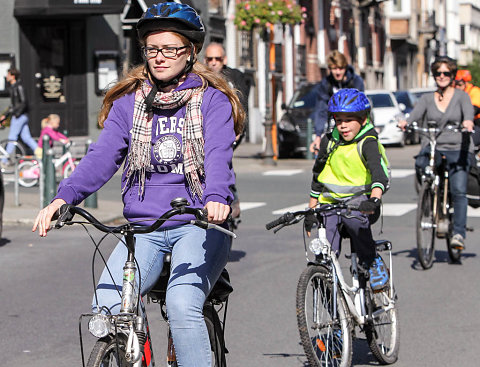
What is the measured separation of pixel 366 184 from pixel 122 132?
7.87 ft

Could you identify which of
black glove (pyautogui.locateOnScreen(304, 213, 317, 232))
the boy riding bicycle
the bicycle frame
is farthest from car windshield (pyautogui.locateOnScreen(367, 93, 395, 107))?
black glove (pyautogui.locateOnScreen(304, 213, 317, 232))

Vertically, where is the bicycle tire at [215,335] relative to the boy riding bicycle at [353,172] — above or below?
below

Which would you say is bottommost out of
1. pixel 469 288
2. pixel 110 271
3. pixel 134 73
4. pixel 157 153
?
pixel 469 288

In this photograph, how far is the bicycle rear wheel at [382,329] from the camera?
20.4 ft

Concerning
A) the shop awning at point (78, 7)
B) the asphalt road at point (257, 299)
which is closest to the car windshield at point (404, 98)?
the shop awning at point (78, 7)

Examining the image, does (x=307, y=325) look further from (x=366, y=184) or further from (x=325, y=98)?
(x=325, y=98)

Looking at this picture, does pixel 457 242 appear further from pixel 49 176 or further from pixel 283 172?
pixel 283 172

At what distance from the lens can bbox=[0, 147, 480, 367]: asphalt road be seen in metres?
6.65

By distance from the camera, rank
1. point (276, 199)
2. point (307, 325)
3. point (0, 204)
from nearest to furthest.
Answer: point (307, 325) < point (0, 204) < point (276, 199)

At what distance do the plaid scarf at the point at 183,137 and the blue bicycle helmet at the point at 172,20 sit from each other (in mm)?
226

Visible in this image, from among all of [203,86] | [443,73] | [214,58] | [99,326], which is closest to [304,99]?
[443,73]

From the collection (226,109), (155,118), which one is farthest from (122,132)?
(226,109)

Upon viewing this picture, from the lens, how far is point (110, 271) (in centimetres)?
403

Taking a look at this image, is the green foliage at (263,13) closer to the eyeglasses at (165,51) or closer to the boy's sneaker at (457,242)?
the boy's sneaker at (457,242)
